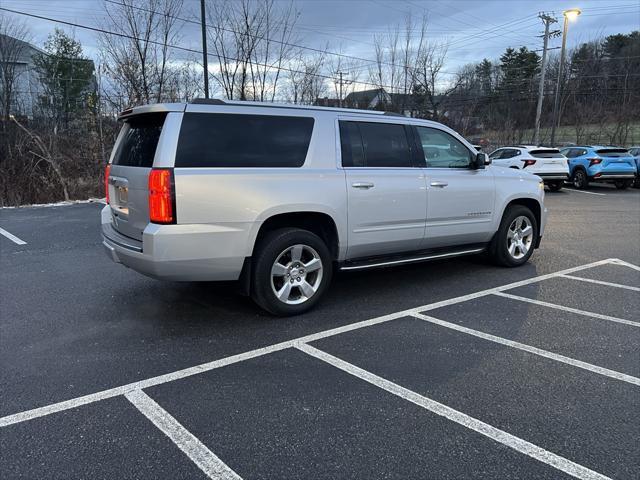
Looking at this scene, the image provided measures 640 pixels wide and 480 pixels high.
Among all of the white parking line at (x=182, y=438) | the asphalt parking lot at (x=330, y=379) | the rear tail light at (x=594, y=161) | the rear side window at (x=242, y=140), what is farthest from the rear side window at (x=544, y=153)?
the white parking line at (x=182, y=438)

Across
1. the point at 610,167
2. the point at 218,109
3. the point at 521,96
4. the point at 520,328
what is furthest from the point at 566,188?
the point at 521,96

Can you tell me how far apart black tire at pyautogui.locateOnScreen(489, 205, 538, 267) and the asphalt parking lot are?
16.3 inches

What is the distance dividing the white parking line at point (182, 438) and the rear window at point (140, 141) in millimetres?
1959

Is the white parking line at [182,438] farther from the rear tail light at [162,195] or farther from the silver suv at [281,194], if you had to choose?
the rear tail light at [162,195]

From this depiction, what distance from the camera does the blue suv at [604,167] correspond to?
18219 mm

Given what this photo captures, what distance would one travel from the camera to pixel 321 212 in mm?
4660

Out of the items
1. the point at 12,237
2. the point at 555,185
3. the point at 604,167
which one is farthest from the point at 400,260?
the point at 604,167

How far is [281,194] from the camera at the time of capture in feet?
14.4

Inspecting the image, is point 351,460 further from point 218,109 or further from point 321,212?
point 218,109

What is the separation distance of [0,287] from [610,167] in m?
19.4

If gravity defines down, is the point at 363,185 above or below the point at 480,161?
below

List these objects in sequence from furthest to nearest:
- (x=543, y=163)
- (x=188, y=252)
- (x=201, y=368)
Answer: (x=543, y=163) < (x=188, y=252) < (x=201, y=368)

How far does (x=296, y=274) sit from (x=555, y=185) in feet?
53.8

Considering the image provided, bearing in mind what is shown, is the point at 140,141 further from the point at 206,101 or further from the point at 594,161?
the point at 594,161
